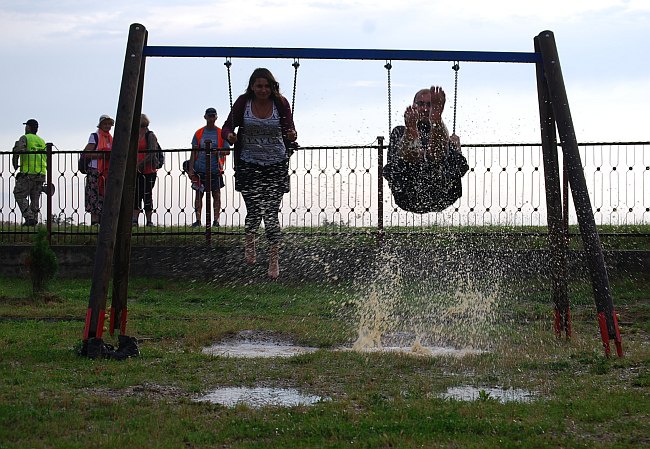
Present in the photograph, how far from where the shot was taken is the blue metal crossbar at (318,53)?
934 centimetres

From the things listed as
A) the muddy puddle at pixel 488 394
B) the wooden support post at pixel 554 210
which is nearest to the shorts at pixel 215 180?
the wooden support post at pixel 554 210

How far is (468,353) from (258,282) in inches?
221

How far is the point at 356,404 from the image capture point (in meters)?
6.30

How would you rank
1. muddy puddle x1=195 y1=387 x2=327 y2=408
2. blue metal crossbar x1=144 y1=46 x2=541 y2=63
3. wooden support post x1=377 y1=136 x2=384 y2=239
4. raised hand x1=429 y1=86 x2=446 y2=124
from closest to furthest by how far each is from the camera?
muddy puddle x1=195 y1=387 x2=327 y2=408, blue metal crossbar x1=144 y1=46 x2=541 y2=63, raised hand x1=429 y1=86 x2=446 y2=124, wooden support post x1=377 y1=136 x2=384 y2=239

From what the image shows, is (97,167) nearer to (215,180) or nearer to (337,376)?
(215,180)

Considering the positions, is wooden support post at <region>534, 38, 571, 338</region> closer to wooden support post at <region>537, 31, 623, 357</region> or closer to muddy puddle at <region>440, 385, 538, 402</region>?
wooden support post at <region>537, 31, 623, 357</region>

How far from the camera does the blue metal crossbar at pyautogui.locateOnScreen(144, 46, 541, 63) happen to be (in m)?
9.34

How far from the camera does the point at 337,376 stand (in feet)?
24.3

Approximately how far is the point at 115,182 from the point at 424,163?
10.6 ft

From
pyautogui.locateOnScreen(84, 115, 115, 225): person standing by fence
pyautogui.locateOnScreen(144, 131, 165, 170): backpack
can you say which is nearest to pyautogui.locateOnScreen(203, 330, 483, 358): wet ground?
pyautogui.locateOnScreen(144, 131, 165, 170): backpack

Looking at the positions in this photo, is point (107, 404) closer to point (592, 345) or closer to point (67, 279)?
point (592, 345)

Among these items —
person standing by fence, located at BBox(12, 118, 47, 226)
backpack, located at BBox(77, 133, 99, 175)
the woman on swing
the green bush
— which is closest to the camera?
the woman on swing

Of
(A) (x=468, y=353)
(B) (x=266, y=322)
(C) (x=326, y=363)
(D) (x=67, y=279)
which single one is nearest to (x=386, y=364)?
(C) (x=326, y=363)

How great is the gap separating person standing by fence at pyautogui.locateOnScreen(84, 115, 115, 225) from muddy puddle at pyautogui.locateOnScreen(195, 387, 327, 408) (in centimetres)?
934
